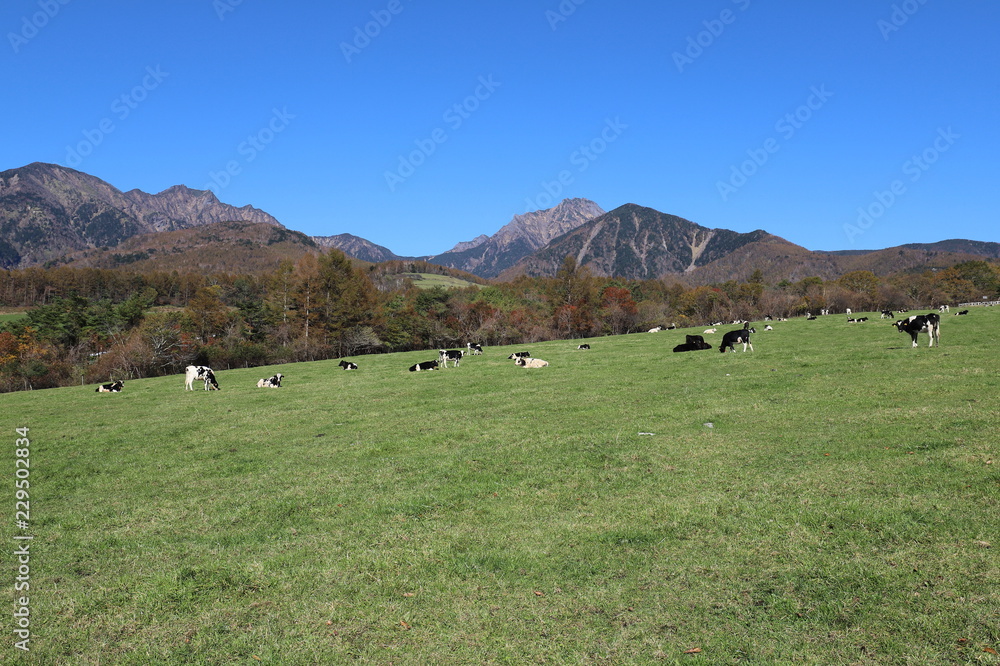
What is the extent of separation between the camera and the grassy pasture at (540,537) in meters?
4.78

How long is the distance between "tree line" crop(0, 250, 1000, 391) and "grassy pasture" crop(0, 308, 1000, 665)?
4711cm

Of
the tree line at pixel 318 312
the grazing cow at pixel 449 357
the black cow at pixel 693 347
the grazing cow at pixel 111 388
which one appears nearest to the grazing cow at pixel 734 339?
the black cow at pixel 693 347

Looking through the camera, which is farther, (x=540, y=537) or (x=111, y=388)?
(x=111, y=388)

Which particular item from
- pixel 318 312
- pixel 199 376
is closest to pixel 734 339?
pixel 199 376

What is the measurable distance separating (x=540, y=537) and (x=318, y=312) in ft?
200

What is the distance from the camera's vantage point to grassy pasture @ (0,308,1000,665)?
4781 millimetres

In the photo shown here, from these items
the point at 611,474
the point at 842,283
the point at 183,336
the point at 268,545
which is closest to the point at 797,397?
the point at 611,474

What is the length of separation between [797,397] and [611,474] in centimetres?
829

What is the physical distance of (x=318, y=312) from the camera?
63031 millimetres

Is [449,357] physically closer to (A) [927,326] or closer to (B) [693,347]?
(B) [693,347]

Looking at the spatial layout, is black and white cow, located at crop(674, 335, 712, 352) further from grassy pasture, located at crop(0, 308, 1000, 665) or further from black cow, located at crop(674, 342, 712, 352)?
grassy pasture, located at crop(0, 308, 1000, 665)

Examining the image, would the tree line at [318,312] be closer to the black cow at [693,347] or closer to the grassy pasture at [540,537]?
the black cow at [693,347]

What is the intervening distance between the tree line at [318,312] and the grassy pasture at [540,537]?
47106 mm

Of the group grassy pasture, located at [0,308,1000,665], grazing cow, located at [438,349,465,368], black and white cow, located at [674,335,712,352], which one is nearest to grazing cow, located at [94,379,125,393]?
grassy pasture, located at [0,308,1000,665]
